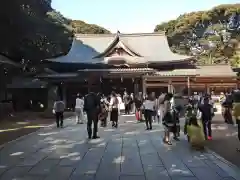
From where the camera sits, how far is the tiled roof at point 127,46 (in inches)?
1495

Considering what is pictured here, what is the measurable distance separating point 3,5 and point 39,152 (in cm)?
1447

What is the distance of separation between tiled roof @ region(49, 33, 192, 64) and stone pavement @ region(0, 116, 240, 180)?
25.6 m

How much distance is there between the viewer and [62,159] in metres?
9.04

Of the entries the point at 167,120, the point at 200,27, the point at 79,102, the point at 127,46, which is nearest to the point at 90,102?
the point at 167,120

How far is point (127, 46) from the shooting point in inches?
1539

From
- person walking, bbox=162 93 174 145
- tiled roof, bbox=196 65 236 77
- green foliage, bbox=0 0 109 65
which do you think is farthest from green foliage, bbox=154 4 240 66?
person walking, bbox=162 93 174 145

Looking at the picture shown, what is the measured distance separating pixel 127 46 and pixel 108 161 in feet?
102

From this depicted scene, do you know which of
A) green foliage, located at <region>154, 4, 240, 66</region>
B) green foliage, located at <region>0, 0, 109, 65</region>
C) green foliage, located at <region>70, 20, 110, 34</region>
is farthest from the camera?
green foliage, located at <region>70, 20, 110, 34</region>

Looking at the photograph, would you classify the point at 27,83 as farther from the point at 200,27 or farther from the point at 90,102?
the point at 200,27

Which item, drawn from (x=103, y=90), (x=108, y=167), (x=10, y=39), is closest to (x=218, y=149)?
(x=108, y=167)

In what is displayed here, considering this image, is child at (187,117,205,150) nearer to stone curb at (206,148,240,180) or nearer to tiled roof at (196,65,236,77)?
stone curb at (206,148,240,180)

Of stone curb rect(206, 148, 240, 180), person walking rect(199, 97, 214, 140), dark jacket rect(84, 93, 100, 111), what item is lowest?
stone curb rect(206, 148, 240, 180)

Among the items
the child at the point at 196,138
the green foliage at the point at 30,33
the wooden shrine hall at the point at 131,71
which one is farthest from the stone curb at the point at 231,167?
the wooden shrine hall at the point at 131,71

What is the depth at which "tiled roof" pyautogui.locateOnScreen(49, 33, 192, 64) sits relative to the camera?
125 ft
